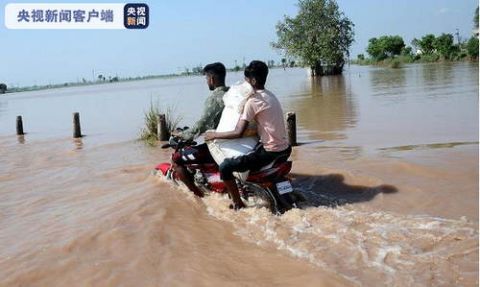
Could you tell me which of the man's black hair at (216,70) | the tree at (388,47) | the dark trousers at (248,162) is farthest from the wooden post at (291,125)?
the tree at (388,47)

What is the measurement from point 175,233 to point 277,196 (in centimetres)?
123

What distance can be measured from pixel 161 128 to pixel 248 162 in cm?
804

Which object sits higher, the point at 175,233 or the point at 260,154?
the point at 260,154

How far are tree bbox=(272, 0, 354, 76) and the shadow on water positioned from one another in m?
47.8

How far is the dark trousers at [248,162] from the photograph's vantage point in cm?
570

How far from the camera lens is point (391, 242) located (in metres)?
4.72

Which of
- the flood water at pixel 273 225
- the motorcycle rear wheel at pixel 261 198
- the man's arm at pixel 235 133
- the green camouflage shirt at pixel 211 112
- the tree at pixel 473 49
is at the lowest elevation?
the flood water at pixel 273 225

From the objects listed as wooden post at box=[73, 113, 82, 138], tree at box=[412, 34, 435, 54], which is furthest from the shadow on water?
tree at box=[412, 34, 435, 54]

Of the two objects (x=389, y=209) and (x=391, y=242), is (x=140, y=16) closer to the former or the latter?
(x=389, y=209)

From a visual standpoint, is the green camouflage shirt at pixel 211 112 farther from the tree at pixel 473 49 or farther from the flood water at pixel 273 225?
the tree at pixel 473 49

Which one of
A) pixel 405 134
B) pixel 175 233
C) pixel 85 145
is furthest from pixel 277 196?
pixel 85 145

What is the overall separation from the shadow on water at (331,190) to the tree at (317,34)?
4780cm

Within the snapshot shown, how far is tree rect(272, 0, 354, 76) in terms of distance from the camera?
2121 inches

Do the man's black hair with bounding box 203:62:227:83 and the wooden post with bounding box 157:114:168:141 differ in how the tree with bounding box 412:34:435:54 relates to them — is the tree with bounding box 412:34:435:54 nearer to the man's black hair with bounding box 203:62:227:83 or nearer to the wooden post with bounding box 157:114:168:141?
the wooden post with bounding box 157:114:168:141
